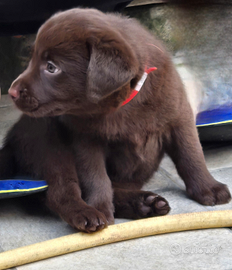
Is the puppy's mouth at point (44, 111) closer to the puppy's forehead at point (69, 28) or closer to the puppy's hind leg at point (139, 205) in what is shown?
the puppy's forehead at point (69, 28)

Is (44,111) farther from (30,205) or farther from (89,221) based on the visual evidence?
(30,205)

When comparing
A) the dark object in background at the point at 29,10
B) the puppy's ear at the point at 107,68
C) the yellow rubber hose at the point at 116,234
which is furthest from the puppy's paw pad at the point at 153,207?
the dark object in background at the point at 29,10

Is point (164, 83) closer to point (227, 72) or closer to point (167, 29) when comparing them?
point (227, 72)

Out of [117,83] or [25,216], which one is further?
[25,216]

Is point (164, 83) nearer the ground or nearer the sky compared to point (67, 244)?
nearer the sky

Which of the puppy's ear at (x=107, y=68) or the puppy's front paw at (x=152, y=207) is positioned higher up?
the puppy's ear at (x=107, y=68)

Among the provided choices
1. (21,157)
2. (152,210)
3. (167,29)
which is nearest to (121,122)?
(152,210)

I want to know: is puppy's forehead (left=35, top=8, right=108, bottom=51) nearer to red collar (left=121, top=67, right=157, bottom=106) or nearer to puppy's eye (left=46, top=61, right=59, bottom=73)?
puppy's eye (left=46, top=61, right=59, bottom=73)

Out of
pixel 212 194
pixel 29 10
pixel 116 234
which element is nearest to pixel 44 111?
pixel 116 234
